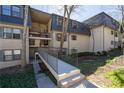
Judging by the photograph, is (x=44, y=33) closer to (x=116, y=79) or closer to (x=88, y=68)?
(x=88, y=68)

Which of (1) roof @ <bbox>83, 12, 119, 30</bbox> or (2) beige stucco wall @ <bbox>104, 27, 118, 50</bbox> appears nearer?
(1) roof @ <bbox>83, 12, 119, 30</bbox>

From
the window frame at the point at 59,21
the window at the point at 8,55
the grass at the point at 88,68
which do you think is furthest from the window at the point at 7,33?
the grass at the point at 88,68

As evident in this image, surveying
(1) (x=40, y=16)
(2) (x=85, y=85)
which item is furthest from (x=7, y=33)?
(2) (x=85, y=85)

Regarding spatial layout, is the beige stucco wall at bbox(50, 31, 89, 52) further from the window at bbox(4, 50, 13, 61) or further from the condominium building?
the window at bbox(4, 50, 13, 61)

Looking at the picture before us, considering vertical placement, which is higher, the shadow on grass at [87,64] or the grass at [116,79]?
the shadow on grass at [87,64]

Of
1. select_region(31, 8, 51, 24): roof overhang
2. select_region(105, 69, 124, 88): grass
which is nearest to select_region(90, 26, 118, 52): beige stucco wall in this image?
select_region(31, 8, 51, 24): roof overhang

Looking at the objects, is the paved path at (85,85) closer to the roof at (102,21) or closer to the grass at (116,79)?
the grass at (116,79)

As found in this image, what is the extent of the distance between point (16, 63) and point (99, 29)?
375 inches

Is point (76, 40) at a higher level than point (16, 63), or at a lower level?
higher

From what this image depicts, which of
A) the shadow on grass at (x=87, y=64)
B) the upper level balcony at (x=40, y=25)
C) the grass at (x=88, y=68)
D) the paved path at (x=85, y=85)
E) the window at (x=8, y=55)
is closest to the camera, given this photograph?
the paved path at (x=85, y=85)

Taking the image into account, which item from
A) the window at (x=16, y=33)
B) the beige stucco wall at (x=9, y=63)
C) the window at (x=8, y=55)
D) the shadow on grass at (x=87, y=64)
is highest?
the window at (x=16, y=33)

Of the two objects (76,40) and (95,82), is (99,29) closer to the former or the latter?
(76,40)
